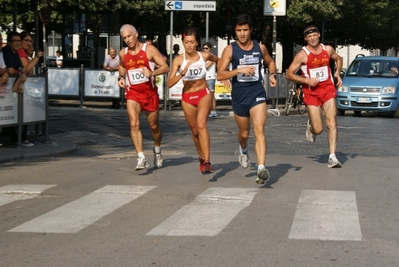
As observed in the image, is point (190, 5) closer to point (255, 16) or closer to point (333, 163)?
point (333, 163)

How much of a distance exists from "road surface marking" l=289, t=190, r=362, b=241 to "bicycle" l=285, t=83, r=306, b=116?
17.2 metres

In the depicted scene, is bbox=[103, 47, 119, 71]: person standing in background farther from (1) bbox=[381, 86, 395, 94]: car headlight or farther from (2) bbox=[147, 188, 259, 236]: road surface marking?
(2) bbox=[147, 188, 259, 236]: road surface marking

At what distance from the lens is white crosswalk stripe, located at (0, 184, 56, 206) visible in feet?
34.1

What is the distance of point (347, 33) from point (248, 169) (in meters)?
36.6

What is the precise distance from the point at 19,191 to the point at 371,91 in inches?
684

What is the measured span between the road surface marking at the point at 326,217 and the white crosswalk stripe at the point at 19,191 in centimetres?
283

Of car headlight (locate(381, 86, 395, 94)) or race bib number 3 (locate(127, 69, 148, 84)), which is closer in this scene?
race bib number 3 (locate(127, 69, 148, 84))

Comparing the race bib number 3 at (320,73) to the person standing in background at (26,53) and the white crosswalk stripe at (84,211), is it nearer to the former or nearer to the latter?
the white crosswalk stripe at (84,211)

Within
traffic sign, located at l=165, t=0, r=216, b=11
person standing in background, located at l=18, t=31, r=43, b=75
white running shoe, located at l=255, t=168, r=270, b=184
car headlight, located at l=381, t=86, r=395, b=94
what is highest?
traffic sign, located at l=165, t=0, r=216, b=11

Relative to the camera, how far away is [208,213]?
910 centimetres

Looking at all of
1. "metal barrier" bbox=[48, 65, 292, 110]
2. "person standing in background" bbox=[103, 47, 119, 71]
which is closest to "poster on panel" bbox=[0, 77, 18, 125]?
"metal barrier" bbox=[48, 65, 292, 110]

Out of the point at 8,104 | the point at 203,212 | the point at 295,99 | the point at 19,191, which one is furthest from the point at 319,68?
the point at 295,99

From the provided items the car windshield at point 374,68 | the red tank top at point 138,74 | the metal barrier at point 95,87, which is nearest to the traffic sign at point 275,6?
the metal barrier at point 95,87

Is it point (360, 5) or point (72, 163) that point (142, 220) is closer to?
point (72, 163)
